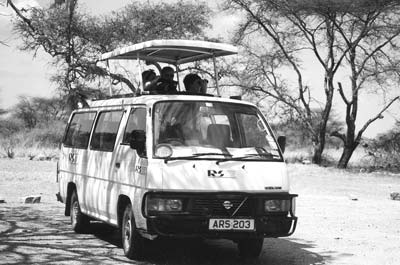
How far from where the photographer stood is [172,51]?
10.3 metres

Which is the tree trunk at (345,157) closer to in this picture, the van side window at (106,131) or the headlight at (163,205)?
the van side window at (106,131)

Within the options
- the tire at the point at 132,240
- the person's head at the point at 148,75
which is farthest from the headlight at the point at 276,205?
the person's head at the point at 148,75

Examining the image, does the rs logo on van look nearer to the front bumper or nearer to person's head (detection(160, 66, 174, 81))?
the front bumper

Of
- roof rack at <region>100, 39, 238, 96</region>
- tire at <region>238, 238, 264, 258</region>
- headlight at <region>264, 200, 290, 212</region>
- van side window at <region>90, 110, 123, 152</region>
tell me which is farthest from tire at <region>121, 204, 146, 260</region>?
roof rack at <region>100, 39, 238, 96</region>

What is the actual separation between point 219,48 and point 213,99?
46.4 inches

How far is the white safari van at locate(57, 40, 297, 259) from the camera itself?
25.1 feet

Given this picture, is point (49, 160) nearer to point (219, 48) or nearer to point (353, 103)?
point (353, 103)

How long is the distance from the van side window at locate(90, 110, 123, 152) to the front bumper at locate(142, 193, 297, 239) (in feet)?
5.88

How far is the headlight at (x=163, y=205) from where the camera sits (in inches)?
299

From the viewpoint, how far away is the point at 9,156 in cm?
2738

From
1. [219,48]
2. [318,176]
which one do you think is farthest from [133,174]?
[318,176]

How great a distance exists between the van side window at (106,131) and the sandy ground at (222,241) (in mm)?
Answer: 1228

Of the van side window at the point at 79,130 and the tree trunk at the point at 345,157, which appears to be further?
the tree trunk at the point at 345,157

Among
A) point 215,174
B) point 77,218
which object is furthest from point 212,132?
point 77,218
